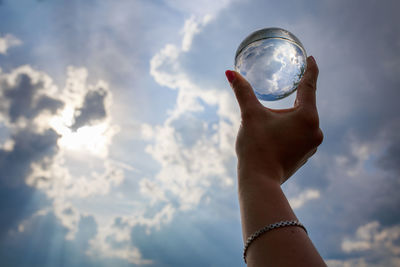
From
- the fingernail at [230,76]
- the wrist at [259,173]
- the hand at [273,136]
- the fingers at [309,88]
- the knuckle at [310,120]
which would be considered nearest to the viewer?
the wrist at [259,173]

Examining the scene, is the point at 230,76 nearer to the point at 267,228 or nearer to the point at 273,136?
the point at 273,136

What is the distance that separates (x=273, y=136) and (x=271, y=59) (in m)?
2.72

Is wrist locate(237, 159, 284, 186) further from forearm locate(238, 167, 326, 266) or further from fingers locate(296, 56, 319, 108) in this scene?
fingers locate(296, 56, 319, 108)

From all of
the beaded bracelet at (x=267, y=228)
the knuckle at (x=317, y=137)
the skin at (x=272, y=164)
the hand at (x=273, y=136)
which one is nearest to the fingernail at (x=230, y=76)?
the skin at (x=272, y=164)

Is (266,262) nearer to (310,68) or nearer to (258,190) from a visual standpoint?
(258,190)

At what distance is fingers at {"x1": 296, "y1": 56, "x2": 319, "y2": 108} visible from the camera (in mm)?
3758

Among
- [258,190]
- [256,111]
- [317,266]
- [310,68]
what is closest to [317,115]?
[256,111]

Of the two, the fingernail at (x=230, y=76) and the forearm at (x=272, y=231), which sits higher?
the fingernail at (x=230, y=76)

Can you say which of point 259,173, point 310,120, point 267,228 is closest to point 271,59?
point 310,120

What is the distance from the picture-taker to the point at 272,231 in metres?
2.23

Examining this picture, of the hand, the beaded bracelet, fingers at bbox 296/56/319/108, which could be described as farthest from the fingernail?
the beaded bracelet

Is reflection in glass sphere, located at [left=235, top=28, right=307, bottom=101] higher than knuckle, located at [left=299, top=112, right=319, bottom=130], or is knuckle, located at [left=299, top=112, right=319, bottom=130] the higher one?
reflection in glass sphere, located at [left=235, top=28, right=307, bottom=101]

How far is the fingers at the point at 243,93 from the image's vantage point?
3.61 m

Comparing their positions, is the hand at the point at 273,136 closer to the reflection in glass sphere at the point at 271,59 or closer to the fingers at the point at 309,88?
the fingers at the point at 309,88
